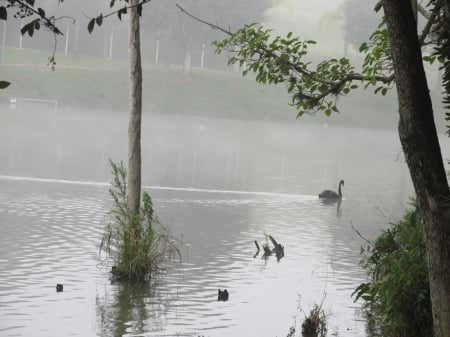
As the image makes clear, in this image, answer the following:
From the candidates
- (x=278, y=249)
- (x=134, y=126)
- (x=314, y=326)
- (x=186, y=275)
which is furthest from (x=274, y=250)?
(x=314, y=326)

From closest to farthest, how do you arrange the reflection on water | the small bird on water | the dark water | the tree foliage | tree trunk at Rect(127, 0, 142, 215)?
the tree foliage < the reflection on water < the dark water < the small bird on water < tree trunk at Rect(127, 0, 142, 215)

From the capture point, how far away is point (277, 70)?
1255 cm

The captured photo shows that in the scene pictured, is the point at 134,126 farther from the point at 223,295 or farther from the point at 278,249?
the point at 278,249

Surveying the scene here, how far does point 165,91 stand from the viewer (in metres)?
89.0

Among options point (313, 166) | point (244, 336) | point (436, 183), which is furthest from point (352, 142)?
point (436, 183)

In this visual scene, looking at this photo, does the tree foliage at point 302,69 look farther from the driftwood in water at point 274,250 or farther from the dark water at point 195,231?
the driftwood in water at point 274,250

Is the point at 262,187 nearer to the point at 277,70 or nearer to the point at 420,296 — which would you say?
the point at 277,70

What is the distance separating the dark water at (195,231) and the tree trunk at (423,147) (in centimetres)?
551

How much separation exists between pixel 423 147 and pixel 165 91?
3225 inches

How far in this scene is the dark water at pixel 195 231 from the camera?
14.1 m

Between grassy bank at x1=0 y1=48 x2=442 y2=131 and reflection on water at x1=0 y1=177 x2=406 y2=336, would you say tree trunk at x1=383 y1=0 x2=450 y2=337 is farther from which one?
grassy bank at x1=0 y1=48 x2=442 y2=131

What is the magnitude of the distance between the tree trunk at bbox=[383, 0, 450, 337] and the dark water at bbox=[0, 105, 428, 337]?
18.1ft

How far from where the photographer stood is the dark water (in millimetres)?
14086

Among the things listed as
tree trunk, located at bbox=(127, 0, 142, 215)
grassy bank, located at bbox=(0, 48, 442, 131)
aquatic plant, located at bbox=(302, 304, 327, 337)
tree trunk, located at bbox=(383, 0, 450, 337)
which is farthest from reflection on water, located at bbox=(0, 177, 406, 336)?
grassy bank, located at bbox=(0, 48, 442, 131)
